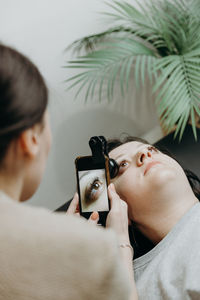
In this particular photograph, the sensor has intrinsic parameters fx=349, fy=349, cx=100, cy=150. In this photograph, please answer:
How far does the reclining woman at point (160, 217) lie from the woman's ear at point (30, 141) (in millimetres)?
515

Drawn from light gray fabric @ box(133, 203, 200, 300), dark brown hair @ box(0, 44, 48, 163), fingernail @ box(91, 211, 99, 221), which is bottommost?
light gray fabric @ box(133, 203, 200, 300)

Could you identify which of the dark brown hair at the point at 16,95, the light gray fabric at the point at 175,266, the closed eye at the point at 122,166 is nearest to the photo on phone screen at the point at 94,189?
the closed eye at the point at 122,166

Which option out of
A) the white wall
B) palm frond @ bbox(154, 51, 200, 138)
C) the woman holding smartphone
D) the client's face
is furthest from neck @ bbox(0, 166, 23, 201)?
palm frond @ bbox(154, 51, 200, 138)

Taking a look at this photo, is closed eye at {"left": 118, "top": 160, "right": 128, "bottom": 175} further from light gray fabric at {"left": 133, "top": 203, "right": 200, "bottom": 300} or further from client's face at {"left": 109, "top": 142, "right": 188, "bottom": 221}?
light gray fabric at {"left": 133, "top": 203, "right": 200, "bottom": 300}

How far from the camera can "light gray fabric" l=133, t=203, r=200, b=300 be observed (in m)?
0.98

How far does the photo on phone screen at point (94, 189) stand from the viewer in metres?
1.14

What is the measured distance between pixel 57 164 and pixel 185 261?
106 centimetres

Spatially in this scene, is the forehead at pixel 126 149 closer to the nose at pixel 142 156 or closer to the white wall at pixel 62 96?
the nose at pixel 142 156

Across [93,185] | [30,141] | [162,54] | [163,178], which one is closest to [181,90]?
[162,54]

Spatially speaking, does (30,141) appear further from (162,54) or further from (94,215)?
(162,54)

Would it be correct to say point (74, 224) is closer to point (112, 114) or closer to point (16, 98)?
point (16, 98)

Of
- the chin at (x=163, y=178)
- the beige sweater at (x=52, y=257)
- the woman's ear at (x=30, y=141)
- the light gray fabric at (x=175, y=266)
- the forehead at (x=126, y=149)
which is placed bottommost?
the light gray fabric at (x=175, y=266)

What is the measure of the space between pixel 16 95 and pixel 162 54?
1.41m

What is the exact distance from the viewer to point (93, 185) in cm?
114
